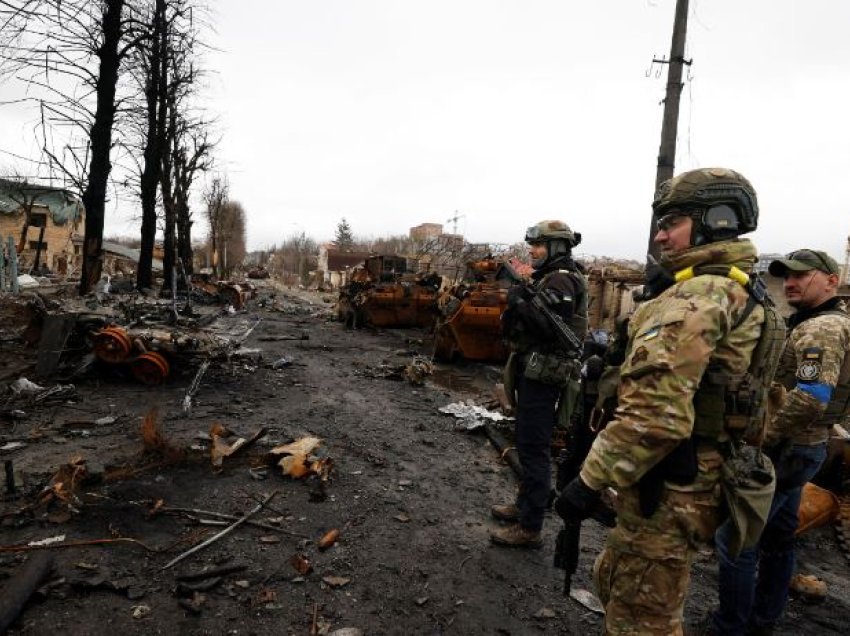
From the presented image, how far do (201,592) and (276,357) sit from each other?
23.3ft

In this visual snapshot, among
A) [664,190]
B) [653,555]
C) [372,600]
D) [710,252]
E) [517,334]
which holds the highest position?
[664,190]

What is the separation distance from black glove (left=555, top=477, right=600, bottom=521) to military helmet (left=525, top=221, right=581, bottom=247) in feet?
6.90

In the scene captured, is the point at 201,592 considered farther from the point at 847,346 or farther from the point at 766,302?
the point at 847,346

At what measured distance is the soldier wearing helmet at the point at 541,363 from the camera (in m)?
3.38

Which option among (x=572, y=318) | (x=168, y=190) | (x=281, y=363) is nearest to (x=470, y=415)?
(x=572, y=318)

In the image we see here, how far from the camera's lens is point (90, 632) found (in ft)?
7.72

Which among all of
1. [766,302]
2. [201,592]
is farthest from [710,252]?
[201,592]

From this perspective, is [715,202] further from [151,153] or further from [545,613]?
[151,153]

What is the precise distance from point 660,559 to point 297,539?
240 cm

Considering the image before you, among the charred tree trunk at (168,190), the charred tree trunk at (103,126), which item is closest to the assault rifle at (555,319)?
the charred tree trunk at (103,126)

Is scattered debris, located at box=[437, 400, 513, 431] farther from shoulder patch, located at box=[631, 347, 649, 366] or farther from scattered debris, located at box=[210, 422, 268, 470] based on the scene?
shoulder patch, located at box=[631, 347, 649, 366]

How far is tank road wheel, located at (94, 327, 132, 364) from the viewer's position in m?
6.36

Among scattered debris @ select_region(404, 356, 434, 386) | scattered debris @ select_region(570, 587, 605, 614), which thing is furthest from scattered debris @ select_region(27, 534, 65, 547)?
scattered debris @ select_region(404, 356, 434, 386)

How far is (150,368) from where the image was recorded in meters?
6.52
